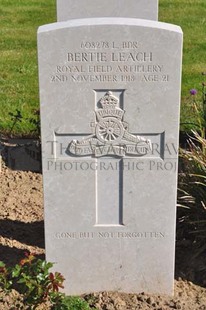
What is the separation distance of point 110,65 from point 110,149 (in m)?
0.52

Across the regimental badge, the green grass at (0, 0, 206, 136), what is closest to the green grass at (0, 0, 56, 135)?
the green grass at (0, 0, 206, 136)

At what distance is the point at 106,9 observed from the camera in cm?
659

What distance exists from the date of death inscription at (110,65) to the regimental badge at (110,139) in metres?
0.14

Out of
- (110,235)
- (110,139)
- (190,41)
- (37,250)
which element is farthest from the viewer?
(190,41)

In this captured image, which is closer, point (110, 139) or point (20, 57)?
point (110, 139)

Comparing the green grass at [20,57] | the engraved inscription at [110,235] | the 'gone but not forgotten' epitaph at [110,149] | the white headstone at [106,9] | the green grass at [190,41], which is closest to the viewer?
the 'gone but not forgotten' epitaph at [110,149]

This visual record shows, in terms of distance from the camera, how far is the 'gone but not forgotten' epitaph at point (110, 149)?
12.1 feet

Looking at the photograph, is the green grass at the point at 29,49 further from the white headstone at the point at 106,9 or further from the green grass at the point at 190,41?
the white headstone at the point at 106,9

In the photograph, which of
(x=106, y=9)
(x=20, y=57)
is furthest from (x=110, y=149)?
(x=20, y=57)

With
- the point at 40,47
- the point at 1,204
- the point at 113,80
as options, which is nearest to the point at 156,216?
the point at 113,80

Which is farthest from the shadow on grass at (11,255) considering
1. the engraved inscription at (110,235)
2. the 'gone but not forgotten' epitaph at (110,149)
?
the engraved inscription at (110,235)

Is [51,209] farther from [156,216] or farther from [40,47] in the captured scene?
[40,47]

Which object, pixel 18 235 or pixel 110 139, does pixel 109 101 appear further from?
pixel 18 235

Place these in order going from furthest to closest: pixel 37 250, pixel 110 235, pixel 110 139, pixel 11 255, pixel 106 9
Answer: pixel 106 9, pixel 37 250, pixel 11 255, pixel 110 235, pixel 110 139
